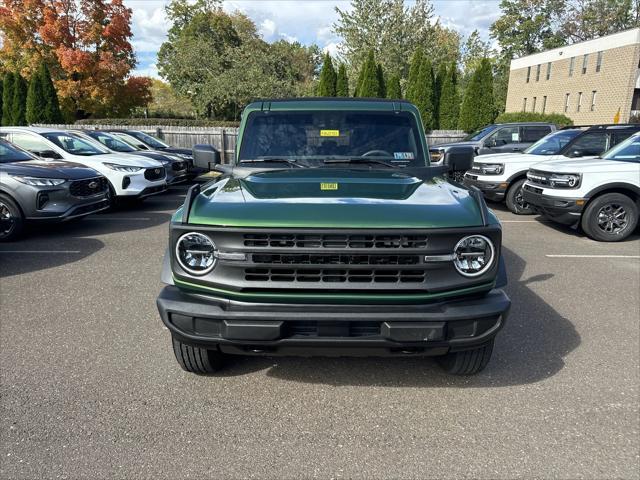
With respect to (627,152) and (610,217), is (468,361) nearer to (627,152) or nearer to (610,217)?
(610,217)

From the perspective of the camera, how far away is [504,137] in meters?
14.2

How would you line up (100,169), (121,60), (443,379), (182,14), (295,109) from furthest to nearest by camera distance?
(182,14)
(121,60)
(100,169)
(295,109)
(443,379)

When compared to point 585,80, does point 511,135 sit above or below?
below

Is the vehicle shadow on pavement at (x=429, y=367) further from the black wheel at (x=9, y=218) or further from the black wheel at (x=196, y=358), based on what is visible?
the black wheel at (x=9, y=218)

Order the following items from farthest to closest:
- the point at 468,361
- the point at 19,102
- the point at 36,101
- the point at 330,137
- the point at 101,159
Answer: the point at 19,102
the point at 36,101
the point at 101,159
the point at 330,137
the point at 468,361

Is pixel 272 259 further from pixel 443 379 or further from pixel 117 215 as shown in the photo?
pixel 117 215

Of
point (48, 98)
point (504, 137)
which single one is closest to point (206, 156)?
point (504, 137)

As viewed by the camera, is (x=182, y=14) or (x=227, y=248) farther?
(x=182, y=14)

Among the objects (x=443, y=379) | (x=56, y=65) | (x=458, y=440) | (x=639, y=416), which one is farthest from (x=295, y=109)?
(x=56, y=65)

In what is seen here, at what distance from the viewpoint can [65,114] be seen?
2817cm

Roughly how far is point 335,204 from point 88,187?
6.85 metres

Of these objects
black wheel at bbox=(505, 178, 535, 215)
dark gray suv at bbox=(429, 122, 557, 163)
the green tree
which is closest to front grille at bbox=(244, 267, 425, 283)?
black wheel at bbox=(505, 178, 535, 215)

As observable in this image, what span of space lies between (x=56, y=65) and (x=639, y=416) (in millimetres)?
31081

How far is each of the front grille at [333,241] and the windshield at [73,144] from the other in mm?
9149
